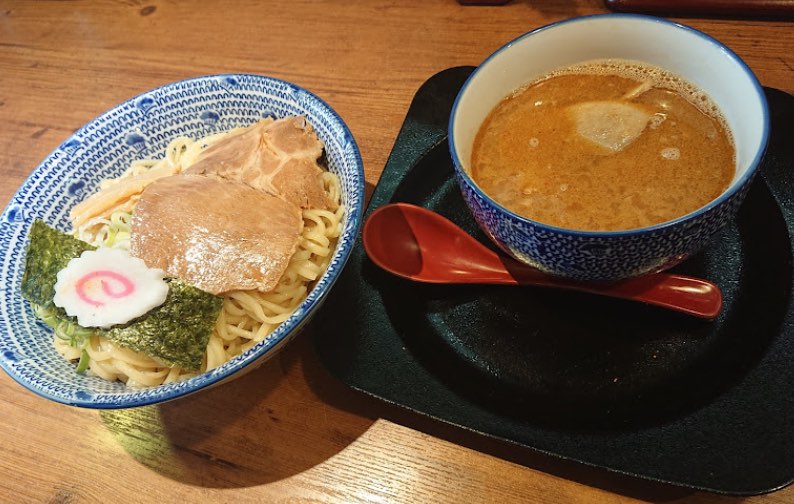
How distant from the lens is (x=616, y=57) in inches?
41.1

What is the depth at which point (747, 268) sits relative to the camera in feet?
3.25

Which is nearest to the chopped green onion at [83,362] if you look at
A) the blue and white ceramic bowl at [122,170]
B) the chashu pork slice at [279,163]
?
the blue and white ceramic bowl at [122,170]

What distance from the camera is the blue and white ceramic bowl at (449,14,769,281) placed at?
0.76 m

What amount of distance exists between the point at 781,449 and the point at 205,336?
35.6 inches

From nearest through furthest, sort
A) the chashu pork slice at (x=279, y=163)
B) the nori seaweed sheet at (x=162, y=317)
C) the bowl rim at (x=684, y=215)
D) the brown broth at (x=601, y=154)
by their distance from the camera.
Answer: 1. the bowl rim at (x=684, y=215)
2. the brown broth at (x=601, y=154)
3. the nori seaweed sheet at (x=162, y=317)
4. the chashu pork slice at (x=279, y=163)

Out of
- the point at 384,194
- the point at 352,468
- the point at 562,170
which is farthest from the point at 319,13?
the point at 352,468

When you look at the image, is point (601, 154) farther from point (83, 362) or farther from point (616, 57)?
point (83, 362)

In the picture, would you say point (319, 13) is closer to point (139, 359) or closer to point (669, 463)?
point (139, 359)

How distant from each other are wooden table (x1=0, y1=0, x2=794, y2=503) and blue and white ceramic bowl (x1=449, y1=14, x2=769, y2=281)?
1.10 ft

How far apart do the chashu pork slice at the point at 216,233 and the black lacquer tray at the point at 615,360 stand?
142 mm

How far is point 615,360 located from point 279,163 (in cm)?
73

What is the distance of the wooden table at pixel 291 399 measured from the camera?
3.10ft

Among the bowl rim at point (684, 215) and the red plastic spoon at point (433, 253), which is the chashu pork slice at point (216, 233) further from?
the bowl rim at point (684, 215)

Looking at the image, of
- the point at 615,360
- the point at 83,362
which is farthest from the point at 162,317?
the point at 615,360
